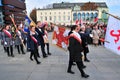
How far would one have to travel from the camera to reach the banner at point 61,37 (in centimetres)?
1195

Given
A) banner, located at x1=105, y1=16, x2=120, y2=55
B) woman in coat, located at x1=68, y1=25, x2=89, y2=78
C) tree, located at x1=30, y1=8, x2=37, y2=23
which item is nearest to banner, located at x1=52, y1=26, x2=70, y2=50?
banner, located at x1=105, y1=16, x2=120, y2=55

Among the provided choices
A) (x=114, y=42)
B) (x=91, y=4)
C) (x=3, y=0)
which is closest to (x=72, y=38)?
(x=114, y=42)

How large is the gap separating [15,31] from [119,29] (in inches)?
285

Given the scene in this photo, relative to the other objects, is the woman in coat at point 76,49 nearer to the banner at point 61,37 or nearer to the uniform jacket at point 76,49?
the uniform jacket at point 76,49

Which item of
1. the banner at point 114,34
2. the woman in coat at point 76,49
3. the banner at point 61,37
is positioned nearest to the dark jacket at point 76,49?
the woman in coat at point 76,49

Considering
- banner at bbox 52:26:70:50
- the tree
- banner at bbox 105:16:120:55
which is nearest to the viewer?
banner at bbox 105:16:120:55

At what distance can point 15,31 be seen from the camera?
14.8 metres

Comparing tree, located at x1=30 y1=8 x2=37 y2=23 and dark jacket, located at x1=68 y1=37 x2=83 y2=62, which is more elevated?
dark jacket, located at x1=68 y1=37 x2=83 y2=62

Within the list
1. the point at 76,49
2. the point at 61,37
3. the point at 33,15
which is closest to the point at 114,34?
the point at 76,49

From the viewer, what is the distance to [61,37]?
487 inches

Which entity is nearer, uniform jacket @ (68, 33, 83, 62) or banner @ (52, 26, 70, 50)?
uniform jacket @ (68, 33, 83, 62)

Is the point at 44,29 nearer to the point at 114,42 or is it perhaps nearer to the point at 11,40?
the point at 11,40

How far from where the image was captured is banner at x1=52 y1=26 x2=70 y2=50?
12.0 meters

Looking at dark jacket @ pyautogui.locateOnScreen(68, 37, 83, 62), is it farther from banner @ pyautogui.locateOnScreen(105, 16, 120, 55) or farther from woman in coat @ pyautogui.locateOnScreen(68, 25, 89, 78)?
banner @ pyautogui.locateOnScreen(105, 16, 120, 55)
